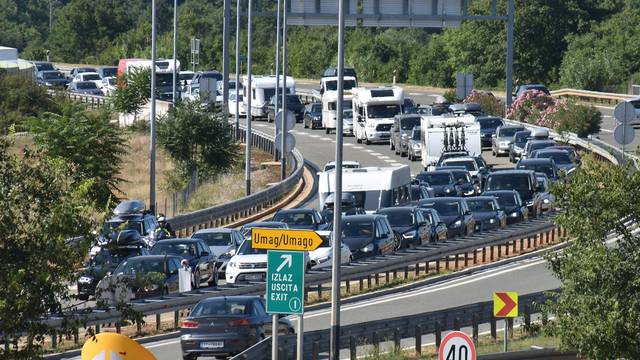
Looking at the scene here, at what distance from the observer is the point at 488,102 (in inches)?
3317

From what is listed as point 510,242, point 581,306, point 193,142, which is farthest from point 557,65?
point 581,306

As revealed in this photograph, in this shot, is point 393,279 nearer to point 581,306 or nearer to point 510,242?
point 510,242

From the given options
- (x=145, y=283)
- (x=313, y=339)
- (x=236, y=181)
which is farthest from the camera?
(x=236, y=181)

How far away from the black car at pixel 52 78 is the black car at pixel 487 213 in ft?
221

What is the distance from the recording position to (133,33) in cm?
14625

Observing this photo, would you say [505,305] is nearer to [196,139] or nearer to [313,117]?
[196,139]

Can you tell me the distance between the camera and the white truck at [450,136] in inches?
2346

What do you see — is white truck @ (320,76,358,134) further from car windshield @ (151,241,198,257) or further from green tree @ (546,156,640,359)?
green tree @ (546,156,640,359)

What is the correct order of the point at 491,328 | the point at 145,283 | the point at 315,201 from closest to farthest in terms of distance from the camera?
the point at 145,283, the point at 491,328, the point at 315,201

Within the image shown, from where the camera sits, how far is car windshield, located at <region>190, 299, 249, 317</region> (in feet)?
87.0

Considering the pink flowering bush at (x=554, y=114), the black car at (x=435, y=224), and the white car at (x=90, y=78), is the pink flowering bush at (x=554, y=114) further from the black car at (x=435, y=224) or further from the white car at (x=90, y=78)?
the white car at (x=90, y=78)

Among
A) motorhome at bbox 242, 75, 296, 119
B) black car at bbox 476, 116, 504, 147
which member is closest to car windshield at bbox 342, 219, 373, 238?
black car at bbox 476, 116, 504, 147

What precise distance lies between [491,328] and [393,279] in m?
10.00

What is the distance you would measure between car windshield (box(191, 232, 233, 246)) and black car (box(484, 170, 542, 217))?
33.7 ft
